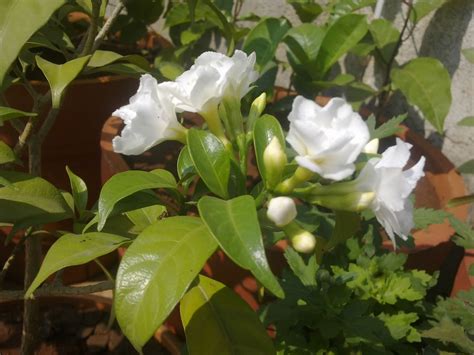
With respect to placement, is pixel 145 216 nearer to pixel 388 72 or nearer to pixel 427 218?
pixel 427 218

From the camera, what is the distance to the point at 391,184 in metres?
0.58

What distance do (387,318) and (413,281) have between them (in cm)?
8

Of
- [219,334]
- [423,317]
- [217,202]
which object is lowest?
[423,317]

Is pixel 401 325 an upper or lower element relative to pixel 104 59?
lower

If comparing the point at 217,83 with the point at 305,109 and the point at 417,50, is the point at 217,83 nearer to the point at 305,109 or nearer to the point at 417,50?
the point at 305,109

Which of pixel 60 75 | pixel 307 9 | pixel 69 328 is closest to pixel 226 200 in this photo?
pixel 60 75

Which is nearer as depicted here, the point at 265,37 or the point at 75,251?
the point at 75,251

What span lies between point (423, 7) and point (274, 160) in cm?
98

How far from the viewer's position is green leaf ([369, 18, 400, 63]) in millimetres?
1469

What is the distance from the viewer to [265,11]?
188 centimetres

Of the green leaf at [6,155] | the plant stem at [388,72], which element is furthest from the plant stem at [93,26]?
the plant stem at [388,72]

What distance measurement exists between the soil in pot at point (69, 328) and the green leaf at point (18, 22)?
24.4 inches

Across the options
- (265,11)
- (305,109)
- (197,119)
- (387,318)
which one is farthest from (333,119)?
(265,11)

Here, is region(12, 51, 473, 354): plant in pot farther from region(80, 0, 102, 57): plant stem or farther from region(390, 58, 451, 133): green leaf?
region(390, 58, 451, 133): green leaf
